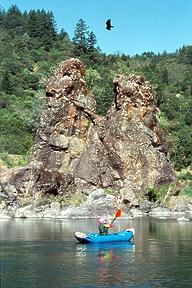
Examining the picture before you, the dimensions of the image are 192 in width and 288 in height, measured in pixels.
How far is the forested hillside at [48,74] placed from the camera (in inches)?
3986

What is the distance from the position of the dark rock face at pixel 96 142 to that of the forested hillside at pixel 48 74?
9.51 m

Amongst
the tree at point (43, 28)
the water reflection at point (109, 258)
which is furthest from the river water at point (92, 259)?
the tree at point (43, 28)

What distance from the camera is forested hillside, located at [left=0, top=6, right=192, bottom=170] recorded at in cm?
10125

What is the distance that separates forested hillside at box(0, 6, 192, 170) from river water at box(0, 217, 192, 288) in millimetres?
40968

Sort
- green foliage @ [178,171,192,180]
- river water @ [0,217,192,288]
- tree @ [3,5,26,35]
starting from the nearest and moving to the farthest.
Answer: river water @ [0,217,192,288], green foliage @ [178,171,192,180], tree @ [3,5,26,35]

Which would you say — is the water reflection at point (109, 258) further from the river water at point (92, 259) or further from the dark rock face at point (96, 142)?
the dark rock face at point (96, 142)

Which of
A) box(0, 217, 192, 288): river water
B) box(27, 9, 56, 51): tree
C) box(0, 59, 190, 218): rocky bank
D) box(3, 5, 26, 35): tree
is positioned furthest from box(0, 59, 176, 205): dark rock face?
box(3, 5, 26, 35): tree

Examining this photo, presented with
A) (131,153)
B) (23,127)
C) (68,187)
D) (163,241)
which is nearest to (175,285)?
(163,241)

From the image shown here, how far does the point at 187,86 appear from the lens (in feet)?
450

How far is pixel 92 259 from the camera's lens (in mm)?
36781

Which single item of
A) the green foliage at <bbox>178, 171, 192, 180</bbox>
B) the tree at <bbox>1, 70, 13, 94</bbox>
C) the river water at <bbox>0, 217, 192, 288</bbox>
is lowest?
the river water at <bbox>0, 217, 192, 288</bbox>

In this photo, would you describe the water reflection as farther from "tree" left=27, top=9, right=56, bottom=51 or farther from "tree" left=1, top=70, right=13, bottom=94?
"tree" left=27, top=9, right=56, bottom=51

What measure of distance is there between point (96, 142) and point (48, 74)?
42.9 metres

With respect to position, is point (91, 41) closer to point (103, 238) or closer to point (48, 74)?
point (48, 74)
